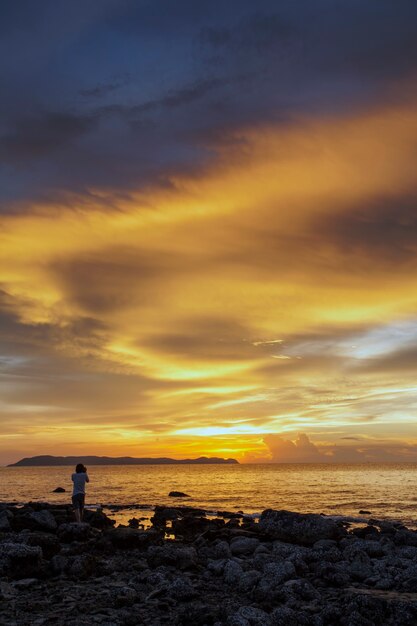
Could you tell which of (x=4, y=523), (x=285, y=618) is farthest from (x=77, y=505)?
(x=285, y=618)

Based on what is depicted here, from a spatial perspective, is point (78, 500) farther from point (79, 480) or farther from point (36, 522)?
point (36, 522)

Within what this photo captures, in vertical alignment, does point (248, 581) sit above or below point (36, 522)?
below

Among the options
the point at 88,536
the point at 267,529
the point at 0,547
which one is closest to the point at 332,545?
the point at 267,529

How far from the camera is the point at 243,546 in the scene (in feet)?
70.0

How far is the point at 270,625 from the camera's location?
36.1 feet

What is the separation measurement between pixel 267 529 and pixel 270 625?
14377 millimetres

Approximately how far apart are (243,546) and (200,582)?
6375 millimetres

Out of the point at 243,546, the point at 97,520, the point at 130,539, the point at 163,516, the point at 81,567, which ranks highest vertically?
the point at 81,567

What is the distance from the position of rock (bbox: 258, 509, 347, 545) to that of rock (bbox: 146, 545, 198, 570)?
7.03 m

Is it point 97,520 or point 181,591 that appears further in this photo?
point 97,520

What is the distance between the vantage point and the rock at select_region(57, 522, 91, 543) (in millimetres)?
22245

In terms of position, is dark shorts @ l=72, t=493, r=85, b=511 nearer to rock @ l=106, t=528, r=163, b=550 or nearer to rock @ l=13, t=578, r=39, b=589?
rock @ l=106, t=528, r=163, b=550

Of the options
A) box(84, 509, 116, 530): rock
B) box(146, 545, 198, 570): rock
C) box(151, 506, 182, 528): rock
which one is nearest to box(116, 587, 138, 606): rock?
box(146, 545, 198, 570): rock

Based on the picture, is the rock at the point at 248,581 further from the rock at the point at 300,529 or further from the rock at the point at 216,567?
the rock at the point at 300,529
